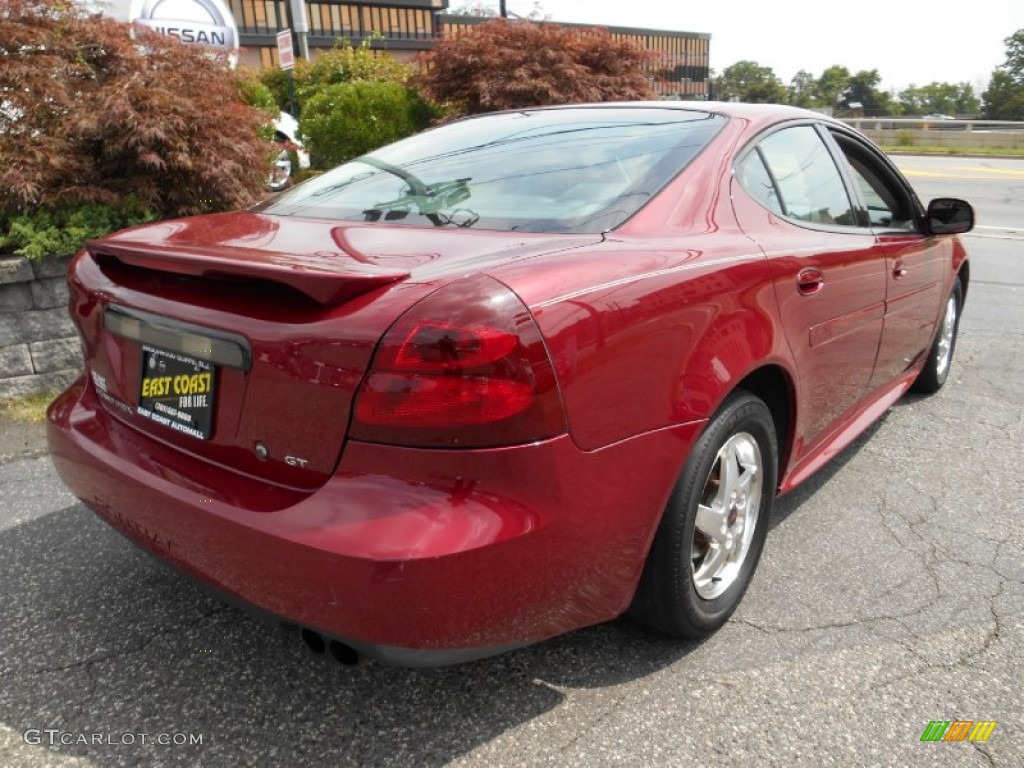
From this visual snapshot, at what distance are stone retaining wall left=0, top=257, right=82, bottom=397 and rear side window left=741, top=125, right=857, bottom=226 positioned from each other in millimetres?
3698

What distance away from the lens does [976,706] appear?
209 cm

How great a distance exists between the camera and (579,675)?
2.21 m

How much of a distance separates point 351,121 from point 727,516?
8.04m

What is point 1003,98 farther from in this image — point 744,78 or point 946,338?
point 946,338

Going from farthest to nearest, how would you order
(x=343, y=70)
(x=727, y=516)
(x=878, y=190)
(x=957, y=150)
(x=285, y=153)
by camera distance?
(x=957, y=150)
(x=343, y=70)
(x=285, y=153)
(x=878, y=190)
(x=727, y=516)

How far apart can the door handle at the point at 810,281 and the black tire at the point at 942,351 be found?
2125mm

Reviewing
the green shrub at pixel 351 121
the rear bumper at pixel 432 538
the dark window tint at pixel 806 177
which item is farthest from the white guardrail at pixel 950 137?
the rear bumper at pixel 432 538

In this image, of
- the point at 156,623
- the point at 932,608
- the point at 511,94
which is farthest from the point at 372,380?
the point at 511,94

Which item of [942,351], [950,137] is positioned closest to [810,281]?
[942,351]

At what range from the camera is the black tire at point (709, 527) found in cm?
205

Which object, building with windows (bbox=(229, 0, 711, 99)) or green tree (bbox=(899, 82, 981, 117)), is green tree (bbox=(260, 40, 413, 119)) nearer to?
building with windows (bbox=(229, 0, 711, 99))

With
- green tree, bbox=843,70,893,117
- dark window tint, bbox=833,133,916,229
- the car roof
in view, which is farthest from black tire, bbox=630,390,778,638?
green tree, bbox=843,70,893,117

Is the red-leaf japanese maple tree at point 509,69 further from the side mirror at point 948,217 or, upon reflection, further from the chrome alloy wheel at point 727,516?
the chrome alloy wheel at point 727,516

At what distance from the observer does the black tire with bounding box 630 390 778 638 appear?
2055mm
